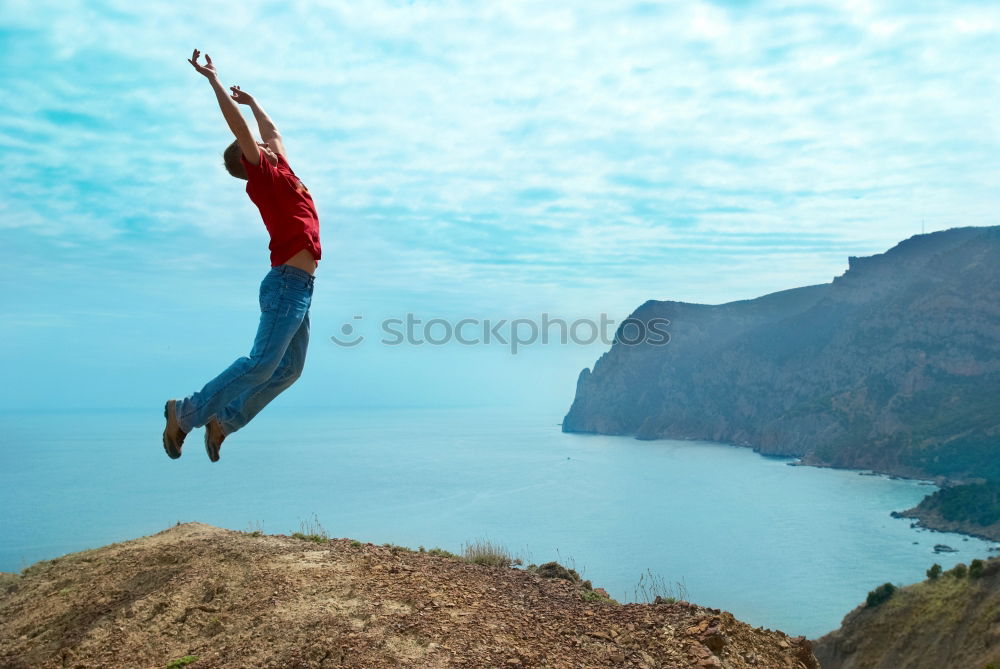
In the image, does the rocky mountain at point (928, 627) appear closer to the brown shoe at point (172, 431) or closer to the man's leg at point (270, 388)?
the man's leg at point (270, 388)

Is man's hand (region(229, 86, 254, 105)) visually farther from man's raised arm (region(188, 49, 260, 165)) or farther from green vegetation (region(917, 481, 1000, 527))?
green vegetation (region(917, 481, 1000, 527))

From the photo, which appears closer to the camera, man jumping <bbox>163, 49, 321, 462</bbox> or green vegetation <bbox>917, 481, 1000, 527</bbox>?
man jumping <bbox>163, 49, 321, 462</bbox>

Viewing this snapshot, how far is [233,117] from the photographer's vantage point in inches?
178

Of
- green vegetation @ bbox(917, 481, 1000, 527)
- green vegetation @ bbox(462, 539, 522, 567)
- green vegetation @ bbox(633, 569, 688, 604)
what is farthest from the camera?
green vegetation @ bbox(917, 481, 1000, 527)

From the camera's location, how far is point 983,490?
95.7m

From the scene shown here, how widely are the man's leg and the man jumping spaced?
1 cm

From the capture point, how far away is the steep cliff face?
12425cm

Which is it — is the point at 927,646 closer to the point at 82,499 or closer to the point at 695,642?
the point at 695,642

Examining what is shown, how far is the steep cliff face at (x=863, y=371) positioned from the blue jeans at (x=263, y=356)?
123m

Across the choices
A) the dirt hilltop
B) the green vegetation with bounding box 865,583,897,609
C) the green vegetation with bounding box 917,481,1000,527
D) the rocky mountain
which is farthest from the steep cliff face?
the dirt hilltop

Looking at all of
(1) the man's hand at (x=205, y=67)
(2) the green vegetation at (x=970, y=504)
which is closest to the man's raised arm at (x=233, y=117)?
(1) the man's hand at (x=205, y=67)

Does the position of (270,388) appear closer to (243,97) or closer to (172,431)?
(172,431)

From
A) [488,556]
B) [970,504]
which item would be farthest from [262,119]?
[970,504]

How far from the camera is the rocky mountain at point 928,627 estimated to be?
30.8m
